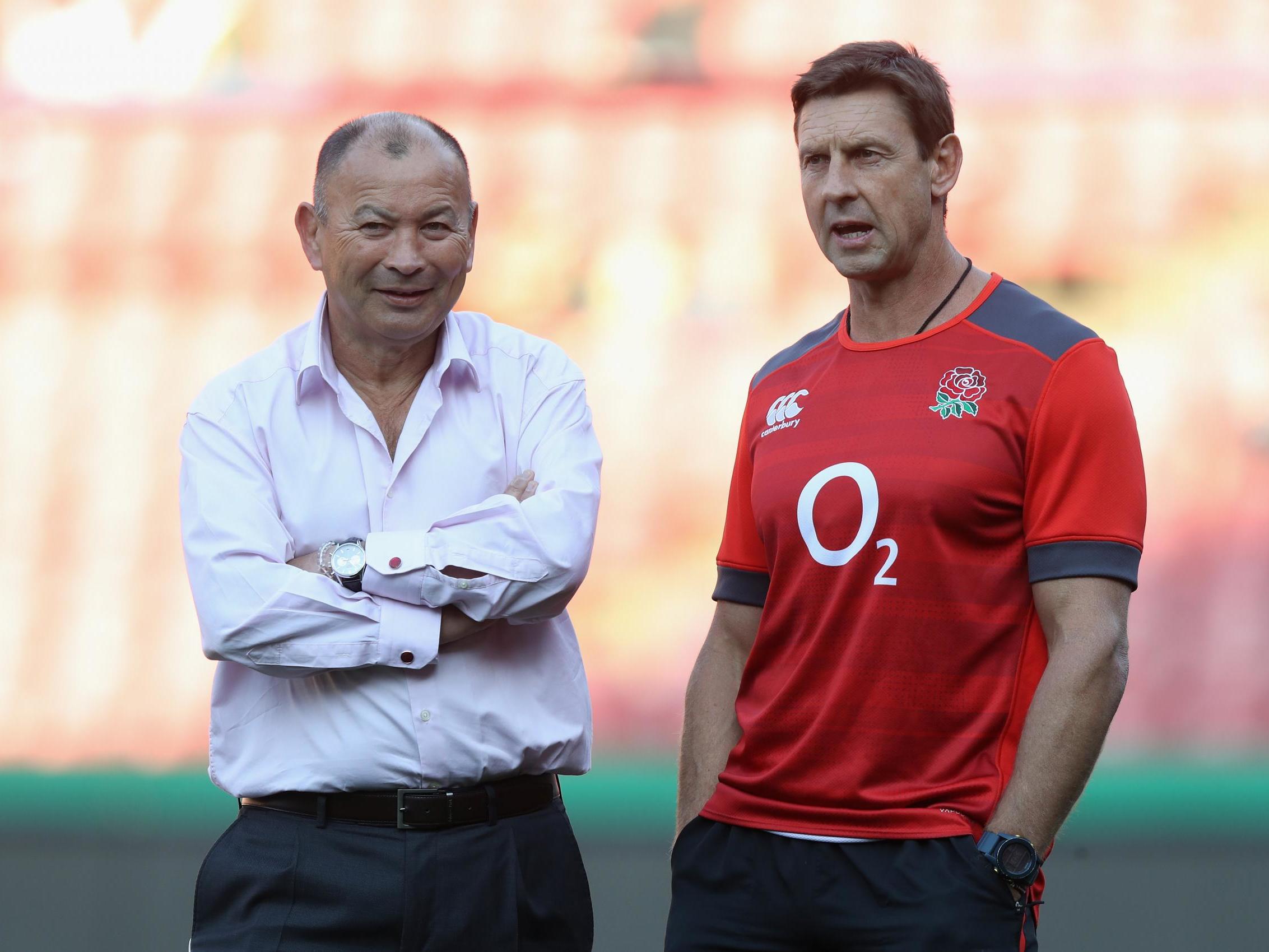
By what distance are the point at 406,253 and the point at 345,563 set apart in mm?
465

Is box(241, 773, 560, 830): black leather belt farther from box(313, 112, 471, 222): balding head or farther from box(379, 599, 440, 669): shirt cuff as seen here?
box(313, 112, 471, 222): balding head

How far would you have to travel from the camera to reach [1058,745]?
1.96 m

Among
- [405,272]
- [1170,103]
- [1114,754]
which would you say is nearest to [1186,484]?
[1114,754]

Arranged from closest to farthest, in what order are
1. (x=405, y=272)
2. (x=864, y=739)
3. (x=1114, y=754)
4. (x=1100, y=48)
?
(x=864, y=739) < (x=405, y=272) < (x=1114, y=754) < (x=1100, y=48)

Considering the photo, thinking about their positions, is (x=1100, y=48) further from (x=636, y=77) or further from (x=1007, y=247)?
(x=636, y=77)

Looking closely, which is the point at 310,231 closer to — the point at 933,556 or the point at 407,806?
the point at 407,806

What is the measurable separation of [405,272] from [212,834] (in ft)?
6.78

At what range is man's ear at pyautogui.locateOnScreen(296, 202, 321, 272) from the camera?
235cm

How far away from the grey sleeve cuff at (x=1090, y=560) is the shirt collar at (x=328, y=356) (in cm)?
94

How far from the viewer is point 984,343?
7.00ft

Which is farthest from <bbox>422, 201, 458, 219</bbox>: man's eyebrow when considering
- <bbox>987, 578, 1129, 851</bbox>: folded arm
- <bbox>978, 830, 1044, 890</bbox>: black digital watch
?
<bbox>978, 830, 1044, 890</bbox>: black digital watch

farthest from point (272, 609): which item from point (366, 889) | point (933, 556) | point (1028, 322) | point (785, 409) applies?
point (1028, 322)

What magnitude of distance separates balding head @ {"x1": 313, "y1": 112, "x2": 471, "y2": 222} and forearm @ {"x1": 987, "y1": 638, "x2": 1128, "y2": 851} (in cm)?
113

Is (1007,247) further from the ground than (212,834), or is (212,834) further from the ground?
(1007,247)
